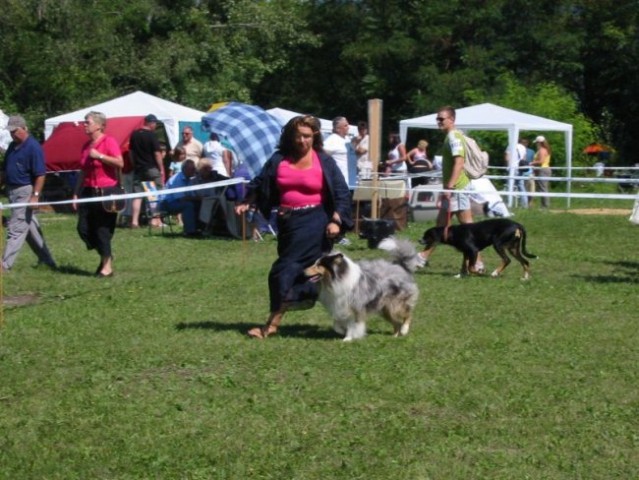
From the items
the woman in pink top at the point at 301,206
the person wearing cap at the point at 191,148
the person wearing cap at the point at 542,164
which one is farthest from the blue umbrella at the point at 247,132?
the person wearing cap at the point at 542,164

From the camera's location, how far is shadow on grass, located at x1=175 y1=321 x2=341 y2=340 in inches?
354

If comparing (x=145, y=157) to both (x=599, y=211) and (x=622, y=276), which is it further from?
(x=599, y=211)

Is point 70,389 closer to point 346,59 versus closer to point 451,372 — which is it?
point 451,372

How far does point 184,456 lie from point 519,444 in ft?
5.56

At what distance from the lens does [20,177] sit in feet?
40.7

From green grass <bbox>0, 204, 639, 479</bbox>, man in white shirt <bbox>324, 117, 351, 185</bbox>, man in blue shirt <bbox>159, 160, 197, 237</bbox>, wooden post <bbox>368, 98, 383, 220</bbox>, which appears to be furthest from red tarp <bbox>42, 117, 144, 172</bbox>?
green grass <bbox>0, 204, 639, 479</bbox>

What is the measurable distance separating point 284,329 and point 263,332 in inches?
15.9

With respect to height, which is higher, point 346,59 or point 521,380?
point 346,59

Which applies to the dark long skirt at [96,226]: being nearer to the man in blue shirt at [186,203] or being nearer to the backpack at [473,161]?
the backpack at [473,161]

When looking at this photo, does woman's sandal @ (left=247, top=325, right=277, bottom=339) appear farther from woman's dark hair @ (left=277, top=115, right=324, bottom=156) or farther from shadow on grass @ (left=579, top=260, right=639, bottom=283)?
shadow on grass @ (left=579, top=260, right=639, bottom=283)

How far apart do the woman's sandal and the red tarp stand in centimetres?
1433

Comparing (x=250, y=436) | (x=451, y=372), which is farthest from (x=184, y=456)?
(x=451, y=372)

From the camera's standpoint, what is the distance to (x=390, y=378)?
Answer: 7.40 meters

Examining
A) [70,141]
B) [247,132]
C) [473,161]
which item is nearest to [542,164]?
[247,132]
